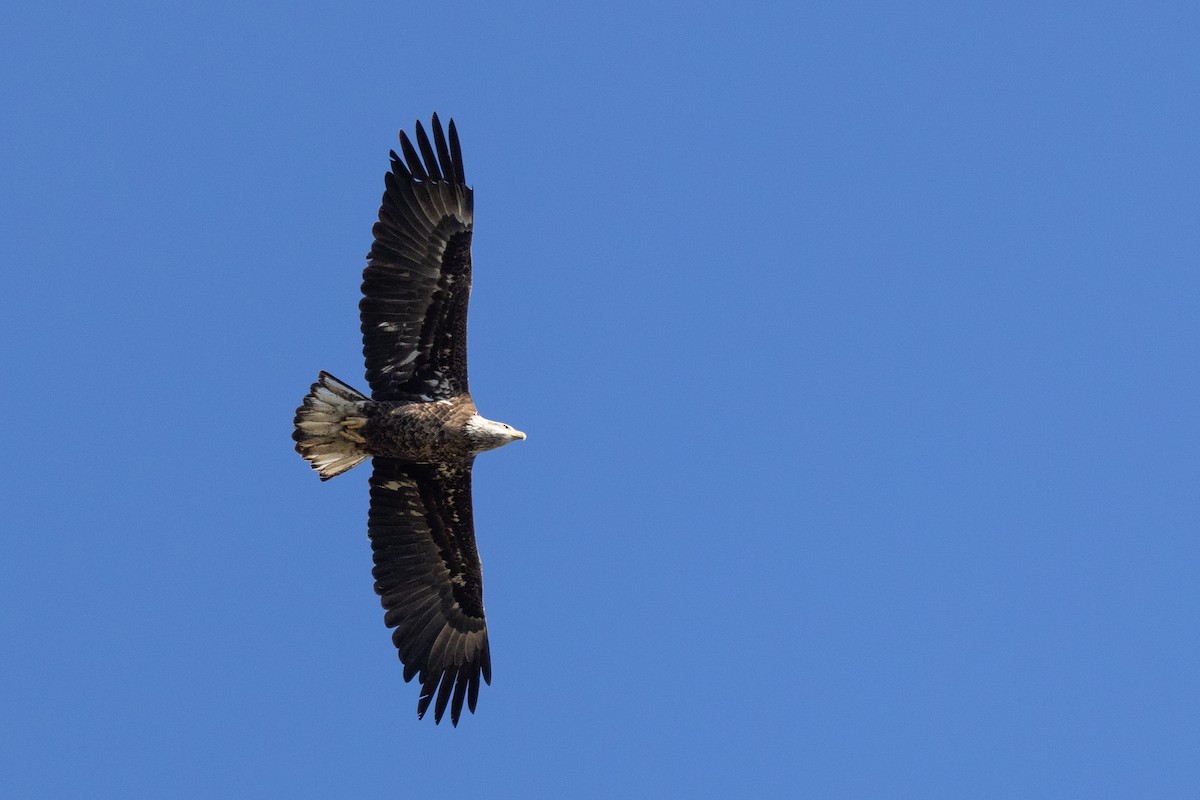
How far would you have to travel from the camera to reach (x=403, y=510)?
1742cm

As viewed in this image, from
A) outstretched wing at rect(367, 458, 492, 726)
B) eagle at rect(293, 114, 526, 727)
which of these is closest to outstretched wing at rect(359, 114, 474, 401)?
eagle at rect(293, 114, 526, 727)

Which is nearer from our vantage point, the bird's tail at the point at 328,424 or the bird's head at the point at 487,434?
the bird's tail at the point at 328,424

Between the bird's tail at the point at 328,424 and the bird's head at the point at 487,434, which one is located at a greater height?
the bird's head at the point at 487,434

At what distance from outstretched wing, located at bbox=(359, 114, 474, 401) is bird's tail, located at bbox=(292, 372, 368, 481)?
388 mm

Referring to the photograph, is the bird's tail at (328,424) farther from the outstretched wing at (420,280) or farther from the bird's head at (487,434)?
the bird's head at (487,434)

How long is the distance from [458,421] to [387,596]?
81.5 inches

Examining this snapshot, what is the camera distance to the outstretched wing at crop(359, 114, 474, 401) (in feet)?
54.2

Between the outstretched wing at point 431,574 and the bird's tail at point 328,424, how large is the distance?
2.51 feet

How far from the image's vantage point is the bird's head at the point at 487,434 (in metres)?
16.8

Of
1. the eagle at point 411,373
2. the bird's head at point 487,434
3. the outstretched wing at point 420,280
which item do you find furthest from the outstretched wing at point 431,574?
the outstretched wing at point 420,280

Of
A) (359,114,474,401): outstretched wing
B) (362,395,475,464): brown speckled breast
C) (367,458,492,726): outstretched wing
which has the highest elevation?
(359,114,474,401): outstretched wing

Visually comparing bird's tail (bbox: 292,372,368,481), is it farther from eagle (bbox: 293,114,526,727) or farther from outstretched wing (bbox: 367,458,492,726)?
outstretched wing (bbox: 367,458,492,726)

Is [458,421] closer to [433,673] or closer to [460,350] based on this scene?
[460,350]

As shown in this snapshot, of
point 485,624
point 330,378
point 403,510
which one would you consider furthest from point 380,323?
point 485,624
